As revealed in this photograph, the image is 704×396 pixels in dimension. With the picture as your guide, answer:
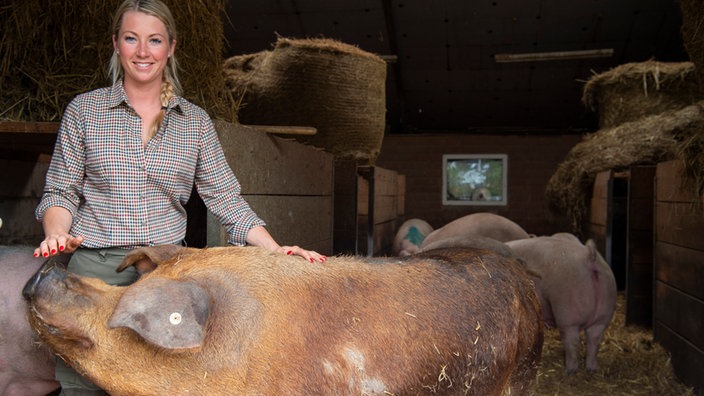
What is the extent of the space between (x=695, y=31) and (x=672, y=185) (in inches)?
37.6

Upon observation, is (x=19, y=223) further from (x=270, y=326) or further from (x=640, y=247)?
(x=640, y=247)

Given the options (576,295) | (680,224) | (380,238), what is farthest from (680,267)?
(380,238)

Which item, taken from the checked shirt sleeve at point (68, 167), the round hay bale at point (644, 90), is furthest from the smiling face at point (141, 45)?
the round hay bale at point (644, 90)

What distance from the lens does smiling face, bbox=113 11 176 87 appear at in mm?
1998

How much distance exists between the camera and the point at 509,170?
10.0 meters

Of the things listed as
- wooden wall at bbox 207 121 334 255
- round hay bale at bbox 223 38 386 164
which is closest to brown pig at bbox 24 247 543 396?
wooden wall at bbox 207 121 334 255

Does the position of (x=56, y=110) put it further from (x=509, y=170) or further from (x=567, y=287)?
(x=509, y=170)

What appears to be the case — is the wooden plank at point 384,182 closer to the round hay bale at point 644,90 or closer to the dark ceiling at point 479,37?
the dark ceiling at point 479,37

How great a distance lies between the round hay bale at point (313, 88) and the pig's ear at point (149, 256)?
280cm

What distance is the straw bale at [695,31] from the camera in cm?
388

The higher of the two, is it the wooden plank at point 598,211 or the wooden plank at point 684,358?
the wooden plank at point 598,211

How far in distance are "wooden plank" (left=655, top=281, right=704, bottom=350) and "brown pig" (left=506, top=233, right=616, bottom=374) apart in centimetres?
33

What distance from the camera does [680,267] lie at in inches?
157

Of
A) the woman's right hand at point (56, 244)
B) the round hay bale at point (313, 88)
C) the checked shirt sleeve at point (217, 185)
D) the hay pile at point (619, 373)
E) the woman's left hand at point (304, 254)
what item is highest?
the round hay bale at point (313, 88)
